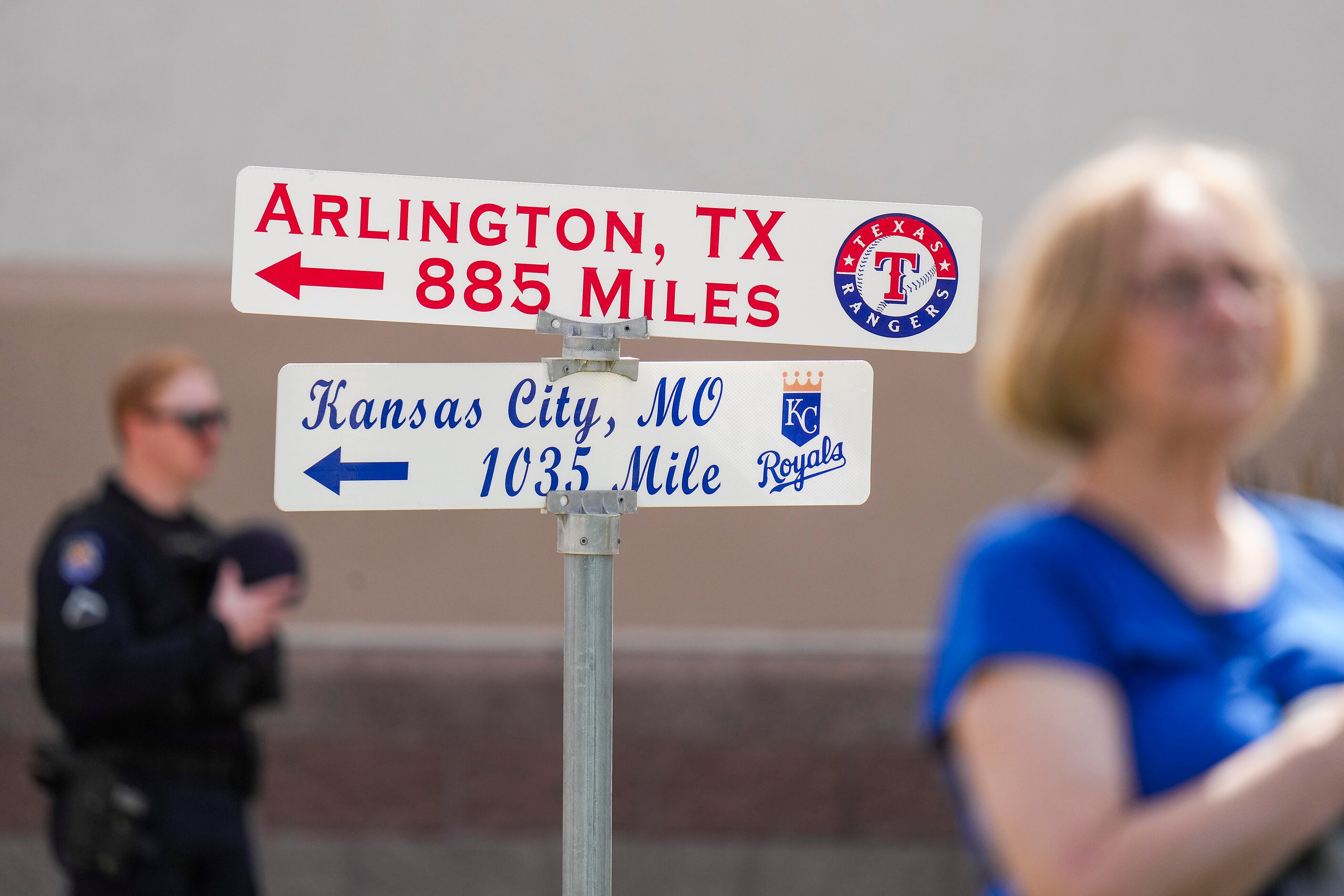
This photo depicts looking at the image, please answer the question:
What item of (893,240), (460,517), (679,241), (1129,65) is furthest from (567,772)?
(1129,65)

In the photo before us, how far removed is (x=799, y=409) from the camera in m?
2.23

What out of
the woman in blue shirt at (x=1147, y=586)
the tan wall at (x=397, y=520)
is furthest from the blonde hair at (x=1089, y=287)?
the tan wall at (x=397, y=520)

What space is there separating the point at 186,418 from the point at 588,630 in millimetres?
1490

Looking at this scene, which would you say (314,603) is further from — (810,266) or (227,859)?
(810,266)

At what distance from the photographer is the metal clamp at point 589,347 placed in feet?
7.07

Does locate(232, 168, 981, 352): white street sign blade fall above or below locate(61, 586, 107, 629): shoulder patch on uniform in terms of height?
above

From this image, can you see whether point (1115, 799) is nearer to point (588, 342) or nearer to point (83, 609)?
point (588, 342)

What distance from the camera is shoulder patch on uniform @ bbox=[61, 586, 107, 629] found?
2879 millimetres

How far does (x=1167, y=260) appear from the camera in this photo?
3.75 feet

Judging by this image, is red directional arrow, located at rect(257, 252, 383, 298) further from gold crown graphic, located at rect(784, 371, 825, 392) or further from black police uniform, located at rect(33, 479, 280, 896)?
black police uniform, located at rect(33, 479, 280, 896)

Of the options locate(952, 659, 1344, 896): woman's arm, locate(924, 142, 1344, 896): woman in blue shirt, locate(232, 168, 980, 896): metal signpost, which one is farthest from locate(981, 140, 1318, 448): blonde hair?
locate(232, 168, 980, 896): metal signpost

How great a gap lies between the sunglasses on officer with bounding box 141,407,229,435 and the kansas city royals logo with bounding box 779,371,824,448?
1591mm

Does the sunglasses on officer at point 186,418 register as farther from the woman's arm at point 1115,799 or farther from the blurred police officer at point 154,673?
the woman's arm at point 1115,799

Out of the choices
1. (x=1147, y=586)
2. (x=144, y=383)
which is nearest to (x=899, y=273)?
(x=1147, y=586)
